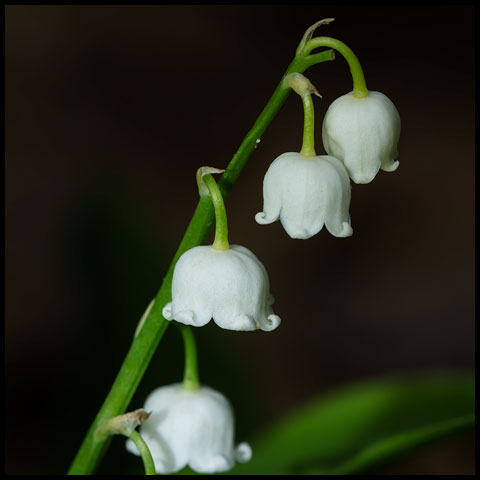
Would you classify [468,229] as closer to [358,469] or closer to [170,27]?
[170,27]

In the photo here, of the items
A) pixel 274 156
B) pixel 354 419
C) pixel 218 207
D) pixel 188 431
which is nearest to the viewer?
pixel 218 207

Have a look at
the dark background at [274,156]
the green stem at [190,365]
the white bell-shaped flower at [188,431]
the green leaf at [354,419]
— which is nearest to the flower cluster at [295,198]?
the green stem at [190,365]

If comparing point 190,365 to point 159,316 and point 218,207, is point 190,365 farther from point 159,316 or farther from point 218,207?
point 218,207

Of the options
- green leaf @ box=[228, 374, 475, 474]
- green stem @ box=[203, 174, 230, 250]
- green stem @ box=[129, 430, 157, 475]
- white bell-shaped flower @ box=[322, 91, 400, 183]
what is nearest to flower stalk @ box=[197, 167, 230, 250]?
green stem @ box=[203, 174, 230, 250]

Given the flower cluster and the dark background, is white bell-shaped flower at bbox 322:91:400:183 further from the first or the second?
the dark background

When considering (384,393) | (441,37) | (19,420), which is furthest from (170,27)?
(384,393)

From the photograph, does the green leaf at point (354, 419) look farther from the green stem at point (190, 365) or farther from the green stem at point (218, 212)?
the green stem at point (218, 212)

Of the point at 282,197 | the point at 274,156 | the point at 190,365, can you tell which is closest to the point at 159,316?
the point at 190,365
